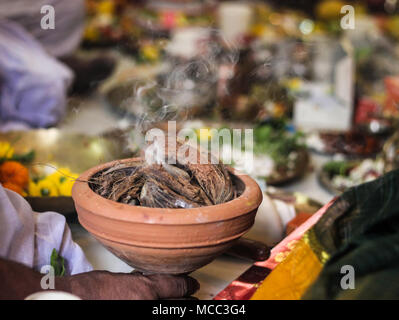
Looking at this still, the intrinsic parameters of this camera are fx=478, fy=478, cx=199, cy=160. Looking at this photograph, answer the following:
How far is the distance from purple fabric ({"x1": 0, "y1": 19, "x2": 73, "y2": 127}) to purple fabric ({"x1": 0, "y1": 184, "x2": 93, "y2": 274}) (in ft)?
4.03

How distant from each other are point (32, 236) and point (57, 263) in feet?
0.21

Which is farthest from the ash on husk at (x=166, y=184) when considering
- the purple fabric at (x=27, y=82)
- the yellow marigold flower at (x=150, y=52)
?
the yellow marigold flower at (x=150, y=52)

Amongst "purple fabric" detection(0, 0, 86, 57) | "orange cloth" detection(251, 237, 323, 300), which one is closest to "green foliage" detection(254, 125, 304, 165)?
"orange cloth" detection(251, 237, 323, 300)

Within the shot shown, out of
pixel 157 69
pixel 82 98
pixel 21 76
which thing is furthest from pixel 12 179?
pixel 157 69

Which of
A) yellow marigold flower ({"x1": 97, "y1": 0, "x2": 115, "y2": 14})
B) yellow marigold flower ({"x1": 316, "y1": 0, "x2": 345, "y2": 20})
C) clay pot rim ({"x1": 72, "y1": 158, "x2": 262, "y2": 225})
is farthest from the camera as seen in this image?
yellow marigold flower ({"x1": 316, "y1": 0, "x2": 345, "y2": 20})

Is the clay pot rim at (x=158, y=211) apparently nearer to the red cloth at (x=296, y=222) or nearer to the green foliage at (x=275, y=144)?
the red cloth at (x=296, y=222)

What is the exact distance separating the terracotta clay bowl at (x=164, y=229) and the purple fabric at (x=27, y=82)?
135cm

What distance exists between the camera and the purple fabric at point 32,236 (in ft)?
2.51

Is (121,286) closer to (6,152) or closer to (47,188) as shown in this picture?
(47,188)

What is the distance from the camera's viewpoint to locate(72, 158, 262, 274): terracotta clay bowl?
68 cm

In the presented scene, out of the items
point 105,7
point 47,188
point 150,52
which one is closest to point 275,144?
point 47,188

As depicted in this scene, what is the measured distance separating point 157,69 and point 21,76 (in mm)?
1272

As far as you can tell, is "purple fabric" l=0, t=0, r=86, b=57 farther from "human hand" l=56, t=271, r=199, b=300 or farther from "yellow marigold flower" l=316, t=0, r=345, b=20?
"yellow marigold flower" l=316, t=0, r=345, b=20
